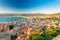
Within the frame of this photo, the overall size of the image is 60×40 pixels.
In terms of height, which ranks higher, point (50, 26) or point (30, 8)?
point (30, 8)

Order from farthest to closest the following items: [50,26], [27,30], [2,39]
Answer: [50,26] < [27,30] < [2,39]

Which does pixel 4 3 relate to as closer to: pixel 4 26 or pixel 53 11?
pixel 4 26

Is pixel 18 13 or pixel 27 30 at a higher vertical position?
pixel 18 13

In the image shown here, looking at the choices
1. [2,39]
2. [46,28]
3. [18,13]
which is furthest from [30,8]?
[2,39]

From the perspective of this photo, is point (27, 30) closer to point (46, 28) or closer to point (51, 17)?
point (46, 28)

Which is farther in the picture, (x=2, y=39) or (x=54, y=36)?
(x=54, y=36)

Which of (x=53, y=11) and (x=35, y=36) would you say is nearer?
(x=35, y=36)

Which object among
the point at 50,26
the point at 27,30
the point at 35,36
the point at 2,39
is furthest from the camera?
the point at 50,26

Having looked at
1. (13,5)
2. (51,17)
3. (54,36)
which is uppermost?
(13,5)

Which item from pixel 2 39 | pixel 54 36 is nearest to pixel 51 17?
pixel 54 36
